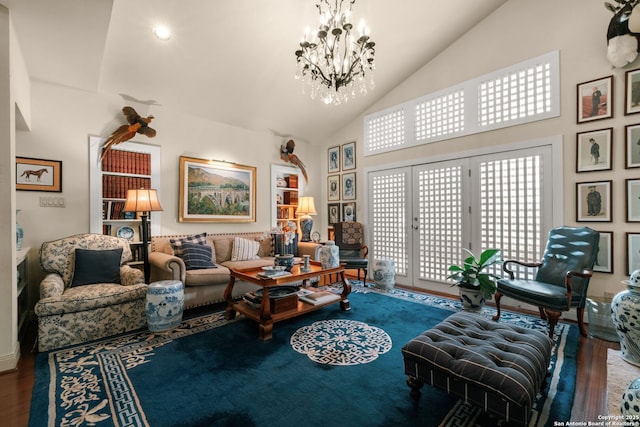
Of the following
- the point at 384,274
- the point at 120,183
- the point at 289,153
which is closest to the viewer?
the point at 120,183

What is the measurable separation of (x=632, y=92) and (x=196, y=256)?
16.4ft

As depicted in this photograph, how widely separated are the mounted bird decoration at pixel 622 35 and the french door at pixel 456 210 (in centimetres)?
95

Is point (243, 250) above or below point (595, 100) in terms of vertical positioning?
below

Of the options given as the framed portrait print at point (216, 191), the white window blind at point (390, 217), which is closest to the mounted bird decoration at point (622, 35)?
the white window blind at point (390, 217)

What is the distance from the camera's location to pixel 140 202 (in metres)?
3.34

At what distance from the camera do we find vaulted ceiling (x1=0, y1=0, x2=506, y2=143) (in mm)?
2480

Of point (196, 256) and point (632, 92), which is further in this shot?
point (196, 256)

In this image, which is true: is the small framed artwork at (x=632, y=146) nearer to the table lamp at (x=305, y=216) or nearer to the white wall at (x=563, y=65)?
the white wall at (x=563, y=65)

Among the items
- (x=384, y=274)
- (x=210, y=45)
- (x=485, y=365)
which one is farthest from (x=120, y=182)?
(x=485, y=365)

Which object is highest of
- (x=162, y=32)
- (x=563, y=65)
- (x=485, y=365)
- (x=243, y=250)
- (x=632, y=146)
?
(x=162, y=32)

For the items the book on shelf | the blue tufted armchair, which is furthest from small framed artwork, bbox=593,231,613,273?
the book on shelf

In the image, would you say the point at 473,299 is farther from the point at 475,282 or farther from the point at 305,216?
the point at 305,216

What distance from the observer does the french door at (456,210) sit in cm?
338

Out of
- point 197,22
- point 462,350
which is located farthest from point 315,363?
point 197,22
